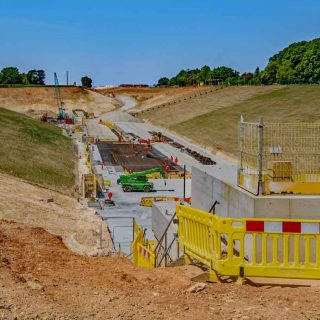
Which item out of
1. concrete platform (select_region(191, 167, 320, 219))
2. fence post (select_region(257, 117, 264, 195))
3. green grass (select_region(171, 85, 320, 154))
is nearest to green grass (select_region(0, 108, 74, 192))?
green grass (select_region(171, 85, 320, 154))

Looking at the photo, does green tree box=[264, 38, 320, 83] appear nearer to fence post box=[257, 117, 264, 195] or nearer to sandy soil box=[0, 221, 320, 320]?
fence post box=[257, 117, 264, 195]

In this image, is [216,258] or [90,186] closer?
[216,258]

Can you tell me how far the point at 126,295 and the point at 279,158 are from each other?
7.55 meters

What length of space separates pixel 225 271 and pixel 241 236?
65 cm

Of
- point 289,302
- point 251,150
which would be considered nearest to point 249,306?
point 289,302

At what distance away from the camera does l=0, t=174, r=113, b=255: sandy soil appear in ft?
76.7

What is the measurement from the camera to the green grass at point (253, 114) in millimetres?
79250

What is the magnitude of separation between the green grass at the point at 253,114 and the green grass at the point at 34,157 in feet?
75.1

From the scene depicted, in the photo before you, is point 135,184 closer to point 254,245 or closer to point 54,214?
point 54,214

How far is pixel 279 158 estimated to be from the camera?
14211 millimetres

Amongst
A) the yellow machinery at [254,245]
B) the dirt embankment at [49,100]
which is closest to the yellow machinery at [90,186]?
the yellow machinery at [254,245]

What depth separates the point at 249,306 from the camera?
7.51 meters

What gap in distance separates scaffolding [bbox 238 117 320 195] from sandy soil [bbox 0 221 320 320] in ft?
9.44

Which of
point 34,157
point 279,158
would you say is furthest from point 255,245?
point 34,157
